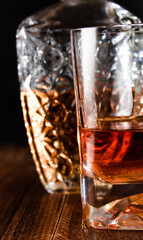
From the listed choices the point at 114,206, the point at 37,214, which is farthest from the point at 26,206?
the point at 114,206

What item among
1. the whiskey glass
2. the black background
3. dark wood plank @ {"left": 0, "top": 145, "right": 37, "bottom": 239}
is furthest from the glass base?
the black background

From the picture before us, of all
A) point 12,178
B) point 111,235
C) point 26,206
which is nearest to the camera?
point 111,235

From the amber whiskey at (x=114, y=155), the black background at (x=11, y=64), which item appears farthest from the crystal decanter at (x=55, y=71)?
the black background at (x=11, y=64)

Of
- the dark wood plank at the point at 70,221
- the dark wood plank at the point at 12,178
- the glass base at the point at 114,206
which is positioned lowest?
the dark wood plank at the point at 12,178

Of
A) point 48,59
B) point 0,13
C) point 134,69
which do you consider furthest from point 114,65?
point 0,13

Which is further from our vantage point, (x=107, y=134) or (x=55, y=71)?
(x=55, y=71)

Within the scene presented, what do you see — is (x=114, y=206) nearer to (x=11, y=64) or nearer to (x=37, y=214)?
(x=37, y=214)

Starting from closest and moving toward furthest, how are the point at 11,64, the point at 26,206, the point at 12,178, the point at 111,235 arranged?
1. the point at 111,235
2. the point at 26,206
3. the point at 12,178
4. the point at 11,64

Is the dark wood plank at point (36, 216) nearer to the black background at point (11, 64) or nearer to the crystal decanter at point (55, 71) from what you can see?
the crystal decanter at point (55, 71)
